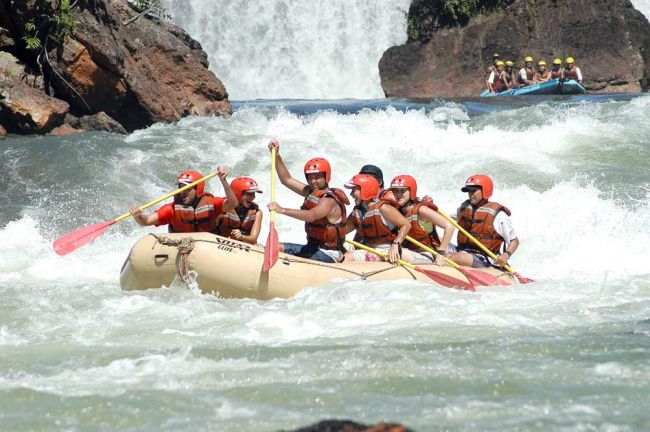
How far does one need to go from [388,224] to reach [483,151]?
5.76 metres

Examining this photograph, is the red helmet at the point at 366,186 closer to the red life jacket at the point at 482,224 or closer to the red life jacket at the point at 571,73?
the red life jacket at the point at 482,224

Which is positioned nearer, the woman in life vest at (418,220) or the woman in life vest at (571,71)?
the woman in life vest at (418,220)

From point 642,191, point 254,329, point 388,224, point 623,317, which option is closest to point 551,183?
point 642,191

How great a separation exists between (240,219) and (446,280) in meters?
1.83

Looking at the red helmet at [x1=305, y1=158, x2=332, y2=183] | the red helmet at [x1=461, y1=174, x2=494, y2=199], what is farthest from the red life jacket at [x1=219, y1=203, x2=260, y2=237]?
the red helmet at [x1=461, y1=174, x2=494, y2=199]

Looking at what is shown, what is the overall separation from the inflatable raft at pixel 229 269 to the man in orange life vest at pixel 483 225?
588 millimetres

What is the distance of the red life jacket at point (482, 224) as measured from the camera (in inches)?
341

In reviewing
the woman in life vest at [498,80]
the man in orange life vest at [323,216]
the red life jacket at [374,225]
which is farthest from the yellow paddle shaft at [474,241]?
the woman in life vest at [498,80]

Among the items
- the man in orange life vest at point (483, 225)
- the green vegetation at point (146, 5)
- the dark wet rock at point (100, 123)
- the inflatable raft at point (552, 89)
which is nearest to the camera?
the man in orange life vest at point (483, 225)

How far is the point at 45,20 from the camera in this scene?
14414 millimetres

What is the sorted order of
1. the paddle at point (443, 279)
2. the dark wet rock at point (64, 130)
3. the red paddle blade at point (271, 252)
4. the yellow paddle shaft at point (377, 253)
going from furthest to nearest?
the dark wet rock at point (64, 130) < the yellow paddle shaft at point (377, 253) < the paddle at point (443, 279) < the red paddle blade at point (271, 252)

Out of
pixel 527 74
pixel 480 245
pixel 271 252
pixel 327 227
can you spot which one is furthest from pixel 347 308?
pixel 527 74

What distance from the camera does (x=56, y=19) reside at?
564 inches

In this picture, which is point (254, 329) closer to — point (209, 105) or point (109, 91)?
point (109, 91)
